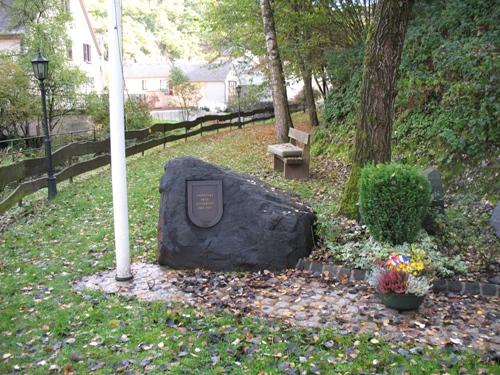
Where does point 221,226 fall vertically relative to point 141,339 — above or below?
above

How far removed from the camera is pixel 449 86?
32.3ft

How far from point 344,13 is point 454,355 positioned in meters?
14.0

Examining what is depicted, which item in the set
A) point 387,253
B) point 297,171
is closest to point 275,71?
point 297,171

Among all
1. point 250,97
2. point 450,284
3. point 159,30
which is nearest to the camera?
point 450,284

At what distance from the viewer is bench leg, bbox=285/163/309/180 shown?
10852 millimetres

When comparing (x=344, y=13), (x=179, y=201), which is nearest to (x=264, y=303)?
(x=179, y=201)

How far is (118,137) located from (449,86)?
22.8ft

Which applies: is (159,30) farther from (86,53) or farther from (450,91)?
(450,91)

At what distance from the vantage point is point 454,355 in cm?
391

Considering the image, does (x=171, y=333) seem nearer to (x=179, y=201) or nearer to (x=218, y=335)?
(x=218, y=335)

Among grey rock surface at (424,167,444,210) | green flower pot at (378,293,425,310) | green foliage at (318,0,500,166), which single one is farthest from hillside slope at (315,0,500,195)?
green flower pot at (378,293,425,310)

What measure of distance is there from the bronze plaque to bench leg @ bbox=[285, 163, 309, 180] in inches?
191

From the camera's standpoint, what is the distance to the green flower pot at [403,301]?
466 cm

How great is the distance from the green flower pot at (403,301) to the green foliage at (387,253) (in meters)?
0.66
